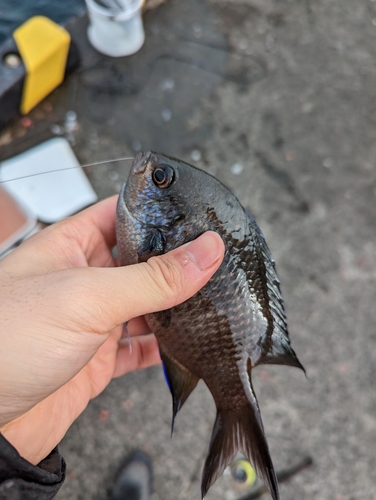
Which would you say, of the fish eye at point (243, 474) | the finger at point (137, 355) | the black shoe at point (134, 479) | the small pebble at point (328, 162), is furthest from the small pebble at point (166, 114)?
the fish eye at point (243, 474)

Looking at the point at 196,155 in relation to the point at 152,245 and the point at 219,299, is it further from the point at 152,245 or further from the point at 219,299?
the point at 219,299

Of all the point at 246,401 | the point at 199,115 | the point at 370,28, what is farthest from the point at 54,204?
the point at 370,28

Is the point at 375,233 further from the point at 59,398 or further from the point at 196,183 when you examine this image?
the point at 59,398

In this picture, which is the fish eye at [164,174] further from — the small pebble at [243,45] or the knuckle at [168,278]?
the small pebble at [243,45]

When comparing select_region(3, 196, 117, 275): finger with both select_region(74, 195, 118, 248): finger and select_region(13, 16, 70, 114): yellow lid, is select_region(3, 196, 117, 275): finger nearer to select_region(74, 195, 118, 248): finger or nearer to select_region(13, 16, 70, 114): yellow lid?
select_region(74, 195, 118, 248): finger

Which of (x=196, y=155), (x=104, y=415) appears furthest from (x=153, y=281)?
(x=196, y=155)

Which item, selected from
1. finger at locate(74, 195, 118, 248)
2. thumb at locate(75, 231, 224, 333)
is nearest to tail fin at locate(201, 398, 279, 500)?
thumb at locate(75, 231, 224, 333)
